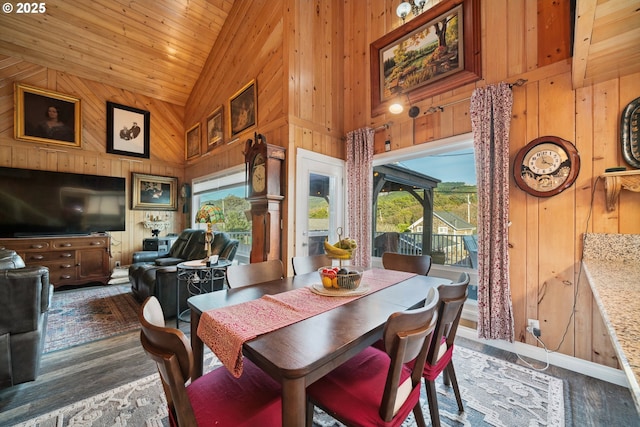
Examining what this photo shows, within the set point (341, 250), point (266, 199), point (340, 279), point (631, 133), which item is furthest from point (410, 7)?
point (340, 279)

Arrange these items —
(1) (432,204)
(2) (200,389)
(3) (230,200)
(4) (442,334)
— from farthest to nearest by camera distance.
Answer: (3) (230,200) → (1) (432,204) → (4) (442,334) → (2) (200,389)

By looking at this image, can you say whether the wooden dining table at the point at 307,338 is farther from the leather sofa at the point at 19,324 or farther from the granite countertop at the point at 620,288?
the leather sofa at the point at 19,324

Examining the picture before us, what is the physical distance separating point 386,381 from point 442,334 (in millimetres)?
468

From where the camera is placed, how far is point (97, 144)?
16.5 ft

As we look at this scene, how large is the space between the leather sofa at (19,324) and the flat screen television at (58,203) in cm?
357

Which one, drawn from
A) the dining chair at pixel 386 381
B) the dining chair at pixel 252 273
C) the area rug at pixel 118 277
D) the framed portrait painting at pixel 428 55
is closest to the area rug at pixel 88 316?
the area rug at pixel 118 277

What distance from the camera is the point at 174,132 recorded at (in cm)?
598

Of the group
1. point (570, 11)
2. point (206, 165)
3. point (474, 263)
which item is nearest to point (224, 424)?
point (474, 263)

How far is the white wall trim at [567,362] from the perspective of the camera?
1.91 meters

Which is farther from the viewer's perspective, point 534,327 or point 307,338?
point 534,327

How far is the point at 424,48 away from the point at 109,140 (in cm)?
584

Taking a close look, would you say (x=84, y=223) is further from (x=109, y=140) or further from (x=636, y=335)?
(x=636, y=335)

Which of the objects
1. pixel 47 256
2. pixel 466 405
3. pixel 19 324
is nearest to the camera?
pixel 466 405

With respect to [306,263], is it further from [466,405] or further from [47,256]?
[47,256]
